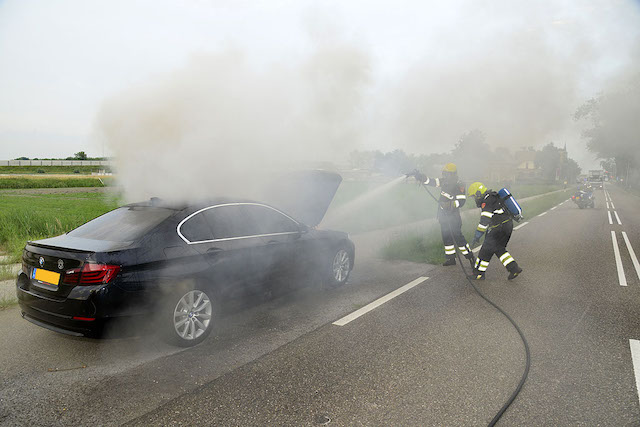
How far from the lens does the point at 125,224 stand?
4.11 m

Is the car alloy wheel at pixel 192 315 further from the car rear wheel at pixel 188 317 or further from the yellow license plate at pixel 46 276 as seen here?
the yellow license plate at pixel 46 276

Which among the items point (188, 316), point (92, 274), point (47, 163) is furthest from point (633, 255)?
point (47, 163)

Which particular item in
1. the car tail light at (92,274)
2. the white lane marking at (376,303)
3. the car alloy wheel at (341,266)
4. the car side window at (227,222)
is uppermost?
the car side window at (227,222)

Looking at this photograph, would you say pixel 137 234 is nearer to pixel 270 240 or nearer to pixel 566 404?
pixel 270 240

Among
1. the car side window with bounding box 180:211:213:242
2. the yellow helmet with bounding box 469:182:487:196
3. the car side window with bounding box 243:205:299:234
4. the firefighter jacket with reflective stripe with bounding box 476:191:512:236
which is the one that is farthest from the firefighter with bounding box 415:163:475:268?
the car side window with bounding box 180:211:213:242

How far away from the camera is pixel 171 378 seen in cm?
331

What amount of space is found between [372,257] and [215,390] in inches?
227

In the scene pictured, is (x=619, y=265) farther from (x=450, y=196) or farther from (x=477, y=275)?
(x=450, y=196)

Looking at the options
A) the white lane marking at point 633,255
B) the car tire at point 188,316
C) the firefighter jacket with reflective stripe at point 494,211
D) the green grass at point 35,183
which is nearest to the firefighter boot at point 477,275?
the firefighter jacket with reflective stripe at point 494,211

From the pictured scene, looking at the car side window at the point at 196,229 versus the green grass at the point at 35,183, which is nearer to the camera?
the car side window at the point at 196,229

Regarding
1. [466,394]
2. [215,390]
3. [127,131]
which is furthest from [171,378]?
[127,131]

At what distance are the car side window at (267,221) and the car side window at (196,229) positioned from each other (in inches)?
24.1

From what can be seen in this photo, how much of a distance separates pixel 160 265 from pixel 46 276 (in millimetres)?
978

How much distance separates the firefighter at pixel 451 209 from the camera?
7496 mm
